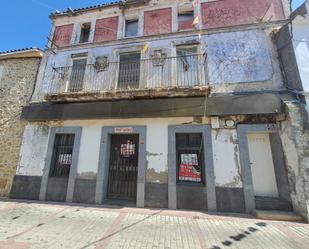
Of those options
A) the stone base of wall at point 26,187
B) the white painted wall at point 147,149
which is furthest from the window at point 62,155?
the stone base of wall at point 26,187

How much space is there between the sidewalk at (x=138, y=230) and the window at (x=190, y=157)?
4.18 ft

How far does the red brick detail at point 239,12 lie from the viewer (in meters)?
7.51

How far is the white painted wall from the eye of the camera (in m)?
6.18

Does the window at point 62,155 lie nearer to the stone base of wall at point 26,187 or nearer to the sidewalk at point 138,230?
the stone base of wall at point 26,187

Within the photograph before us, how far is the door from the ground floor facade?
184 cm

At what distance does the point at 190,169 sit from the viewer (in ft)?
21.5

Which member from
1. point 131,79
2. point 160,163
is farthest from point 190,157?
point 131,79

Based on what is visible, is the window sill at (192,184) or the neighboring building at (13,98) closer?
the window sill at (192,184)

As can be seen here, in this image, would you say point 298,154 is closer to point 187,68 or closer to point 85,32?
point 187,68

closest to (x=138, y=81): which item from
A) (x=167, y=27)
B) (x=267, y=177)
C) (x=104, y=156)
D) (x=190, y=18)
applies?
(x=167, y=27)

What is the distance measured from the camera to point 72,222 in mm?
4816

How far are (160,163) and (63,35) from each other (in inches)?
349

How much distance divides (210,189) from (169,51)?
6087mm

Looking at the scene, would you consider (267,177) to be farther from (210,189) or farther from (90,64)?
(90,64)
